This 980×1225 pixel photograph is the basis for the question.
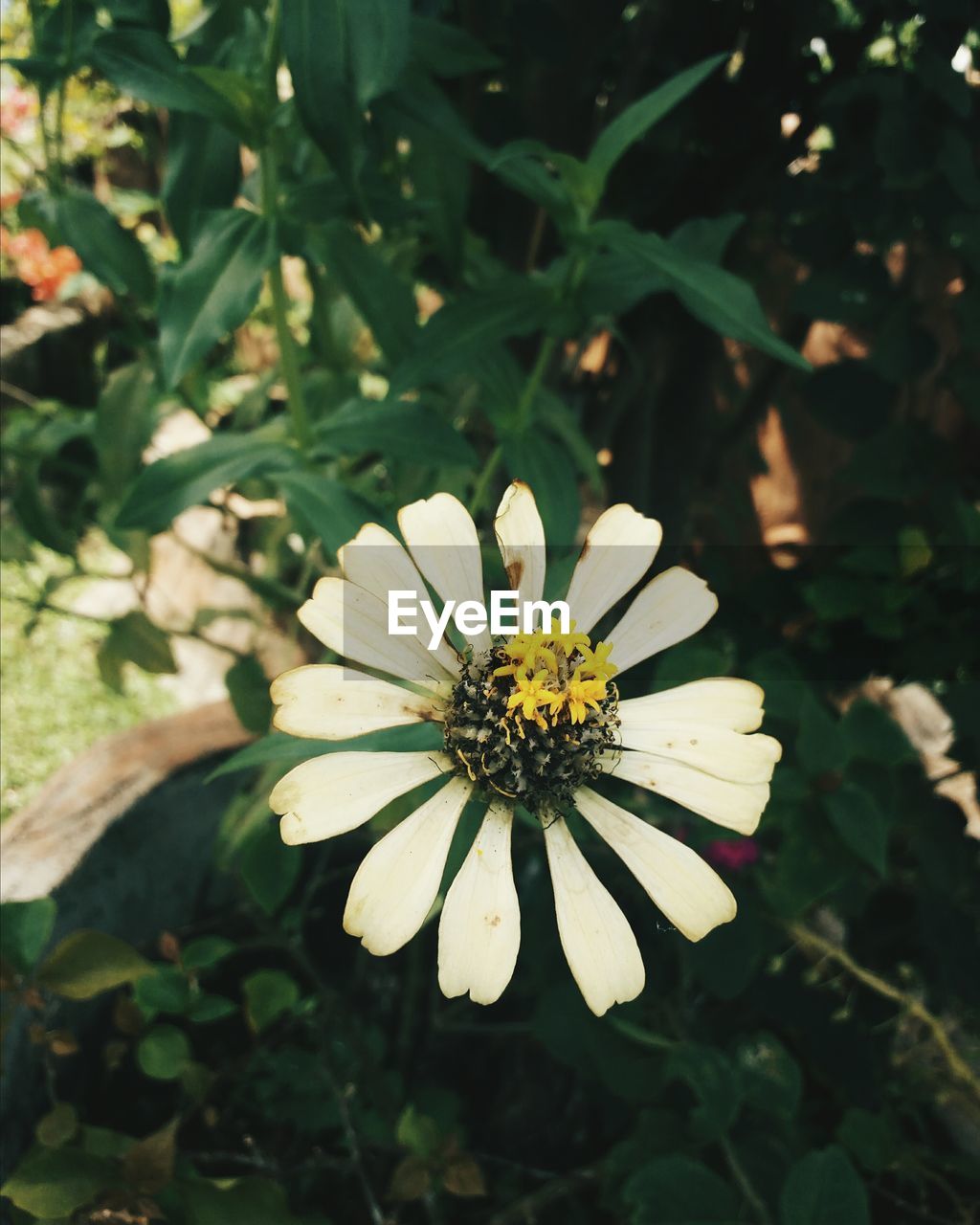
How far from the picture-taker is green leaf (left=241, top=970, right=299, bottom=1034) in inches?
28.9

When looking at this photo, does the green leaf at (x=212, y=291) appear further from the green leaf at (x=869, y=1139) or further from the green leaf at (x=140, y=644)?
the green leaf at (x=869, y=1139)

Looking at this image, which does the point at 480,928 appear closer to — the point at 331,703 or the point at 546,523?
the point at 331,703

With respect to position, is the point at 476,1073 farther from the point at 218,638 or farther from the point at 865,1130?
the point at 218,638

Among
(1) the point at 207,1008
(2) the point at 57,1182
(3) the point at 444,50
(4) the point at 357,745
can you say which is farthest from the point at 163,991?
(3) the point at 444,50

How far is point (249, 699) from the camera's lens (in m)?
0.80

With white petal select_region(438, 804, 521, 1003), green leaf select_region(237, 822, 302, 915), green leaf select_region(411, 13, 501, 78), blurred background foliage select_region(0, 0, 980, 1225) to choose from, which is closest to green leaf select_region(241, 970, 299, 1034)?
blurred background foliage select_region(0, 0, 980, 1225)

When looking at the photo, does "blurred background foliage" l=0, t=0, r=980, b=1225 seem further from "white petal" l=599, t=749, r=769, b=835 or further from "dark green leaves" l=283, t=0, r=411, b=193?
"white petal" l=599, t=749, r=769, b=835

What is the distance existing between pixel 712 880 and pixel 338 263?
51 cm

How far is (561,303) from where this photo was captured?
0.68 metres

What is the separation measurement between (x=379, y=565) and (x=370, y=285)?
0.35m

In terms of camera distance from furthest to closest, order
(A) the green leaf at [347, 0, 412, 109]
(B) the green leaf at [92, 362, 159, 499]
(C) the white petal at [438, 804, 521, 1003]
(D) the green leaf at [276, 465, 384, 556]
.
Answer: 1. (B) the green leaf at [92, 362, 159, 499]
2. (D) the green leaf at [276, 465, 384, 556]
3. (A) the green leaf at [347, 0, 412, 109]
4. (C) the white petal at [438, 804, 521, 1003]

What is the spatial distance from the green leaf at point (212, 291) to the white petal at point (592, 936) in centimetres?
40

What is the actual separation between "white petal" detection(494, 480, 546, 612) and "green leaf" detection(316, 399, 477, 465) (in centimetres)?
24

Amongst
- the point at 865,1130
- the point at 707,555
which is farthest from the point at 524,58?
the point at 865,1130
